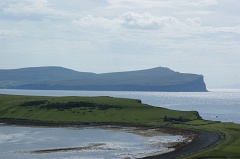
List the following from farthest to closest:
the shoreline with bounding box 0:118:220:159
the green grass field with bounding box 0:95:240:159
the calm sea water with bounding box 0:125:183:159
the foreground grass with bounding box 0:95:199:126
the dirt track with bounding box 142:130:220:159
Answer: the foreground grass with bounding box 0:95:199:126
the green grass field with bounding box 0:95:240:159
the calm sea water with bounding box 0:125:183:159
the shoreline with bounding box 0:118:220:159
the dirt track with bounding box 142:130:220:159

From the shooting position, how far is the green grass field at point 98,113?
149625mm

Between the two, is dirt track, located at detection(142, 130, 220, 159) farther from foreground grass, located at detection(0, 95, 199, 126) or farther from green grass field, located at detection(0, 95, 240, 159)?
foreground grass, located at detection(0, 95, 199, 126)

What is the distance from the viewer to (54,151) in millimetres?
92812

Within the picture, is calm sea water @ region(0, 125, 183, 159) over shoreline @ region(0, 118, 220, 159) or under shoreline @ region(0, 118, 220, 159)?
under

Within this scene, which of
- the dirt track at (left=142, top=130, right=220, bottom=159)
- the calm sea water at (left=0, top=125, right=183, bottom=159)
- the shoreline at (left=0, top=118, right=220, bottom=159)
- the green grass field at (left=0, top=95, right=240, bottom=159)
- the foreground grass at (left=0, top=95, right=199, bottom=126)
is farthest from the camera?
the foreground grass at (left=0, top=95, right=199, bottom=126)

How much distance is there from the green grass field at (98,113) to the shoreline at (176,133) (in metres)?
2.81

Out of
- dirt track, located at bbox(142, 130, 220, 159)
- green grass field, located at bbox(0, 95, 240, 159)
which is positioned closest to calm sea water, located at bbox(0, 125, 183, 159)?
dirt track, located at bbox(142, 130, 220, 159)

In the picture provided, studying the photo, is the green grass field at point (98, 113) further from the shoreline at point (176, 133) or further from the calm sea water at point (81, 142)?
the calm sea water at point (81, 142)

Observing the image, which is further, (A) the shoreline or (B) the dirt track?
(A) the shoreline

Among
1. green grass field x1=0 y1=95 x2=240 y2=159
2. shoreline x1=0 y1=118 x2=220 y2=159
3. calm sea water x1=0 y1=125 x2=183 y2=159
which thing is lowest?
calm sea water x1=0 y1=125 x2=183 y2=159

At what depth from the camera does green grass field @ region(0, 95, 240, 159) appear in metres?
150

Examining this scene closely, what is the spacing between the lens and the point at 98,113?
16475 cm

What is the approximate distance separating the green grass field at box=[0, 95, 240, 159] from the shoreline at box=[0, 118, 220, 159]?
281 cm

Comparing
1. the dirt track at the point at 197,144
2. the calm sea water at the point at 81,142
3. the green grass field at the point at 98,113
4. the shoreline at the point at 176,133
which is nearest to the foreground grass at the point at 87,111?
the green grass field at the point at 98,113
